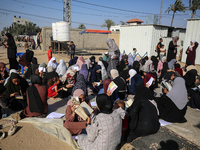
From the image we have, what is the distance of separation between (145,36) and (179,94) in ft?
39.4

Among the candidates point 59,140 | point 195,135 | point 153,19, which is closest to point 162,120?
point 195,135

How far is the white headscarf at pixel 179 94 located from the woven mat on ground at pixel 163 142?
65 cm

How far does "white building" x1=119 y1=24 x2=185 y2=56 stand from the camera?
13977mm

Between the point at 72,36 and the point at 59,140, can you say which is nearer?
the point at 59,140

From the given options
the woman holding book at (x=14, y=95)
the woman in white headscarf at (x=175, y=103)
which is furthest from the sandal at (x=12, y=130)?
the woman in white headscarf at (x=175, y=103)

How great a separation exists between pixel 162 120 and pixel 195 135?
0.69m

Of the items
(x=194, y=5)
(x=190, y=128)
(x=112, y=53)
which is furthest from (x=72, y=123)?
(x=194, y=5)

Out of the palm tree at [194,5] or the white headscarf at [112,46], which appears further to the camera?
the palm tree at [194,5]

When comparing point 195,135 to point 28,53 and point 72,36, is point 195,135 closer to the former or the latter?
point 28,53

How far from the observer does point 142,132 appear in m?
2.88

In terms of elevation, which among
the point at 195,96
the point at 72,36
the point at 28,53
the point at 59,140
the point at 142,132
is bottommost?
the point at 59,140

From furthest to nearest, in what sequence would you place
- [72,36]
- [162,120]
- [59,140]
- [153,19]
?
[72,36]
[153,19]
[162,120]
[59,140]

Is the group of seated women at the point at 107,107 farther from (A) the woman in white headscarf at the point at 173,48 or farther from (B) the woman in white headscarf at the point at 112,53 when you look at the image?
(A) the woman in white headscarf at the point at 173,48

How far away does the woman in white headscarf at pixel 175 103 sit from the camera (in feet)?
10.7
